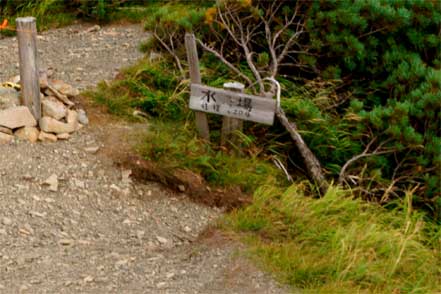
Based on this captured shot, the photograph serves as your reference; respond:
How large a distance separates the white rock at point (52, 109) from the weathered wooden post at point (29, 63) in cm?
7

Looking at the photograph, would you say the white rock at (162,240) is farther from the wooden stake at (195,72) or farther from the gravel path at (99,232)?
the wooden stake at (195,72)

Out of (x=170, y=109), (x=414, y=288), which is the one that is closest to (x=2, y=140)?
(x=170, y=109)

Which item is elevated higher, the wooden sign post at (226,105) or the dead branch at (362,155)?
the wooden sign post at (226,105)

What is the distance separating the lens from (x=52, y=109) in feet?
19.7

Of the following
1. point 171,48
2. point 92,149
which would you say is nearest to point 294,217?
point 92,149

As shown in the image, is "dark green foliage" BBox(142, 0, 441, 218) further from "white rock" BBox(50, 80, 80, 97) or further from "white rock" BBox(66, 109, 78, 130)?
"white rock" BBox(66, 109, 78, 130)

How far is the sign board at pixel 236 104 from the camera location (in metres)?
5.82

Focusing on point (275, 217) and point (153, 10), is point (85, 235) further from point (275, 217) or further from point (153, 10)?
point (153, 10)

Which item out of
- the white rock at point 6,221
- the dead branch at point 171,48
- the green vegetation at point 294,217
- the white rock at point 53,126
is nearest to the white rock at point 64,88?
the green vegetation at point 294,217

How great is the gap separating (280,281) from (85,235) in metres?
1.23

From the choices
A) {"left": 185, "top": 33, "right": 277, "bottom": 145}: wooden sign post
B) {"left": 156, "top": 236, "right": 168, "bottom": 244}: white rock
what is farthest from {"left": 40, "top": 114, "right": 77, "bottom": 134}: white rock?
{"left": 156, "top": 236, "right": 168, "bottom": 244}: white rock

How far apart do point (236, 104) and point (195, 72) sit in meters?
0.43

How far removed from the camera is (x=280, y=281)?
4.64m

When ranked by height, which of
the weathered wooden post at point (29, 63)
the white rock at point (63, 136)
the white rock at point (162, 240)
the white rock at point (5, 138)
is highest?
the weathered wooden post at point (29, 63)
